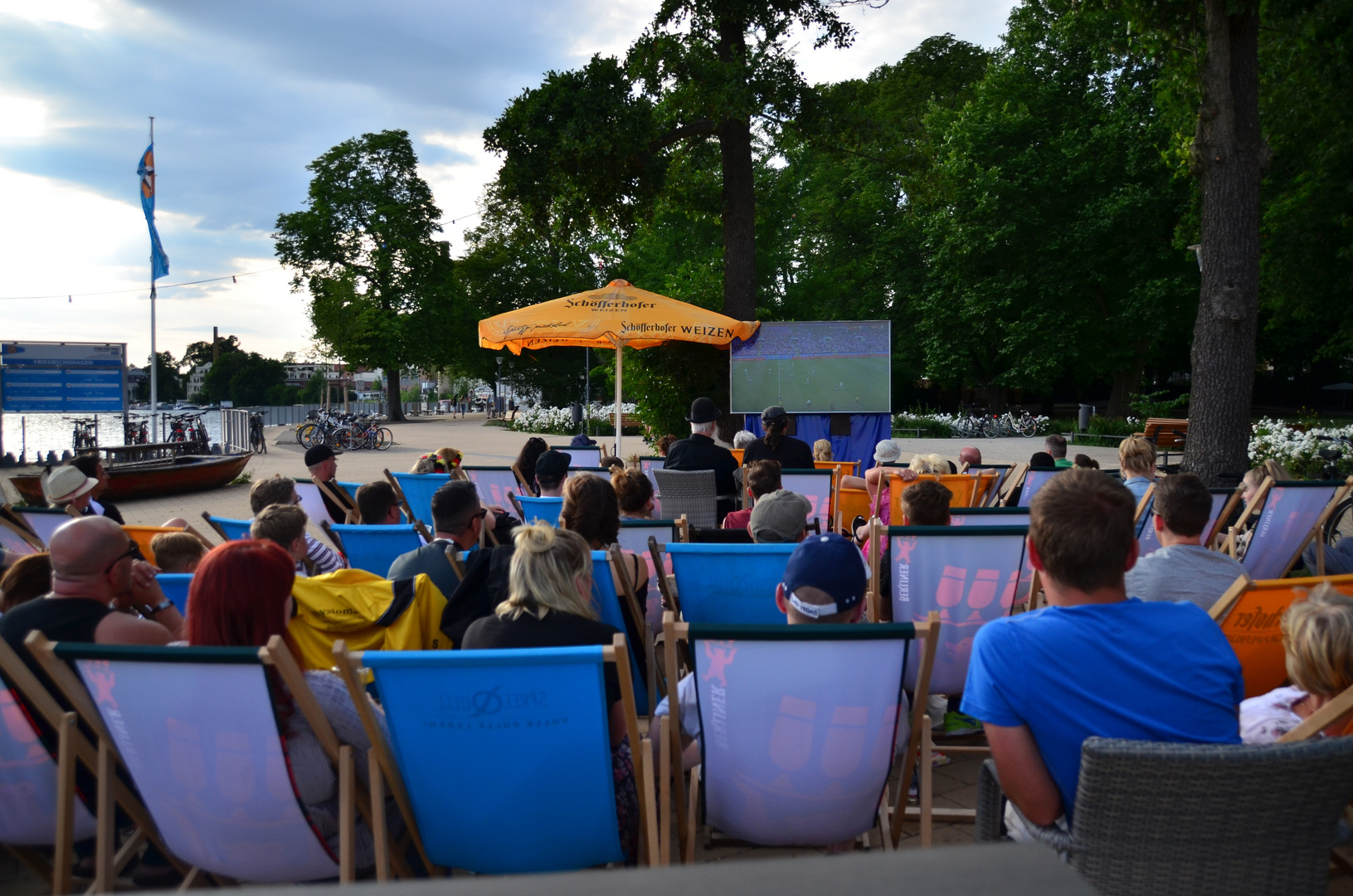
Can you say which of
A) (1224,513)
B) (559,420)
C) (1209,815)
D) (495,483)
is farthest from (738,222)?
(559,420)

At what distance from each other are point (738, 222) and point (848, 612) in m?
11.9

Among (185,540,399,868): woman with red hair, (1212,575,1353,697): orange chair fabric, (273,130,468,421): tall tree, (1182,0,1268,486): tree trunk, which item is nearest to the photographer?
(185,540,399,868): woman with red hair

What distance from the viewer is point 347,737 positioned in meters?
2.27

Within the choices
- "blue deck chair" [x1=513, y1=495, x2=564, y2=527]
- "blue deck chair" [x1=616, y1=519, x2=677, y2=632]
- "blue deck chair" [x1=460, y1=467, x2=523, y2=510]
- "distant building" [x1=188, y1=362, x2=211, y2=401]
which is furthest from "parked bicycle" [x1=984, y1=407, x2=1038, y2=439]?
"distant building" [x1=188, y1=362, x2=211, y2=401]

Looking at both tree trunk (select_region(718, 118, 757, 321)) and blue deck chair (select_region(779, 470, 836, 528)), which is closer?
blue deck chair (select_region(779, 470, 836, 528))

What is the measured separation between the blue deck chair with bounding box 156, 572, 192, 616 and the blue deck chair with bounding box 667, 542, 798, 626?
1.85 metres

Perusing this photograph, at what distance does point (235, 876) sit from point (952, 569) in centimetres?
281

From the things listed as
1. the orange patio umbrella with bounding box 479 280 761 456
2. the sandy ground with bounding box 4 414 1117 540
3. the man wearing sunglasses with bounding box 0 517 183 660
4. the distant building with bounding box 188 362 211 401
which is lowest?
the sandy ground with bounding box 4 414 1117 540

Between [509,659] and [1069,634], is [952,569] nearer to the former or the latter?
[1069,634]

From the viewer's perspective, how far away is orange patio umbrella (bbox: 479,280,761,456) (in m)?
9.77

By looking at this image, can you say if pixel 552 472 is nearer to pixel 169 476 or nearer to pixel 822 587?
pixel 822 587

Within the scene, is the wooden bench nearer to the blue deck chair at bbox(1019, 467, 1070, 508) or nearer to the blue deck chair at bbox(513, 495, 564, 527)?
the blue deck chair at bbox(1019, 467, 1070, 508)

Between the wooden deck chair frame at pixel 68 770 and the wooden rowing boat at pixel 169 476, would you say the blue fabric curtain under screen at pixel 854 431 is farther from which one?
the wooden deck chair frame at pixel 68 770

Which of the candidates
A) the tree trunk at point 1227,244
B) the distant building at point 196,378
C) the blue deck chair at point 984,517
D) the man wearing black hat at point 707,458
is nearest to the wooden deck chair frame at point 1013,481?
the man wearing black hat at point 707,458
